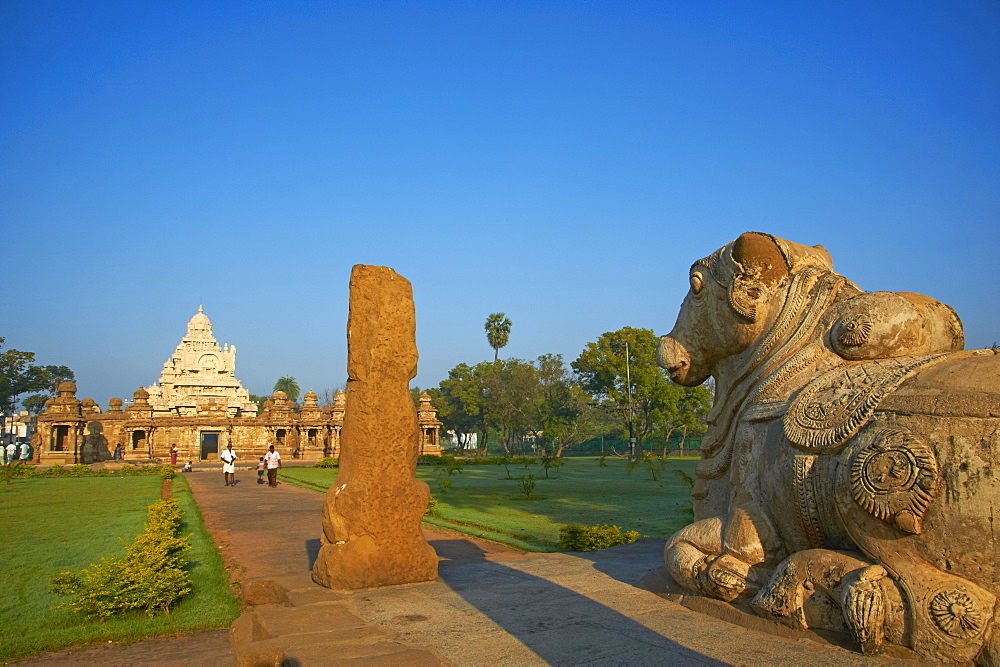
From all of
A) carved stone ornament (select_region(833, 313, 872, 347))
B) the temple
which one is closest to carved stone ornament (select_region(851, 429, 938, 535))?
carved stone ornament (select_region(833, 313, 872, 347))

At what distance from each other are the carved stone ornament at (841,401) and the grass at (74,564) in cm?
484

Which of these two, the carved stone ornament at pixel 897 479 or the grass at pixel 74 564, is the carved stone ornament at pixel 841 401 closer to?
the carved stone ornament at pixel 897 479

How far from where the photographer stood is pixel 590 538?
8.29 metres

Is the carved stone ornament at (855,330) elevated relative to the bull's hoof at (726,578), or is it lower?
elevated

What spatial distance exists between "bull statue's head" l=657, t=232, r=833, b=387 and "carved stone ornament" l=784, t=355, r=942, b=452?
83 cm

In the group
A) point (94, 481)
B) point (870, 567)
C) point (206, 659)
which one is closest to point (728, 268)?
point (870, 567)

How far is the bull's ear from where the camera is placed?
5.13 m

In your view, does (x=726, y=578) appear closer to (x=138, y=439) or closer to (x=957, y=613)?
(x=957, y=613)

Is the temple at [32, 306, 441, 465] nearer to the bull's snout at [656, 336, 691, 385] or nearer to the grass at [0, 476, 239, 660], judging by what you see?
the grass at [0, 476, 239, 660]

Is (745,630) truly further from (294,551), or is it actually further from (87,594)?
(294,551)

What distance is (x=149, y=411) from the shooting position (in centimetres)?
4088

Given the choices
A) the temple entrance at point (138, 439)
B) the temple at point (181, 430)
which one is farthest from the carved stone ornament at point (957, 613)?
the temple entrance at point (138, 439)

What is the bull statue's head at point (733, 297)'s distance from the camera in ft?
16.9

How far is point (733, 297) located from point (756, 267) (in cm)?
26
